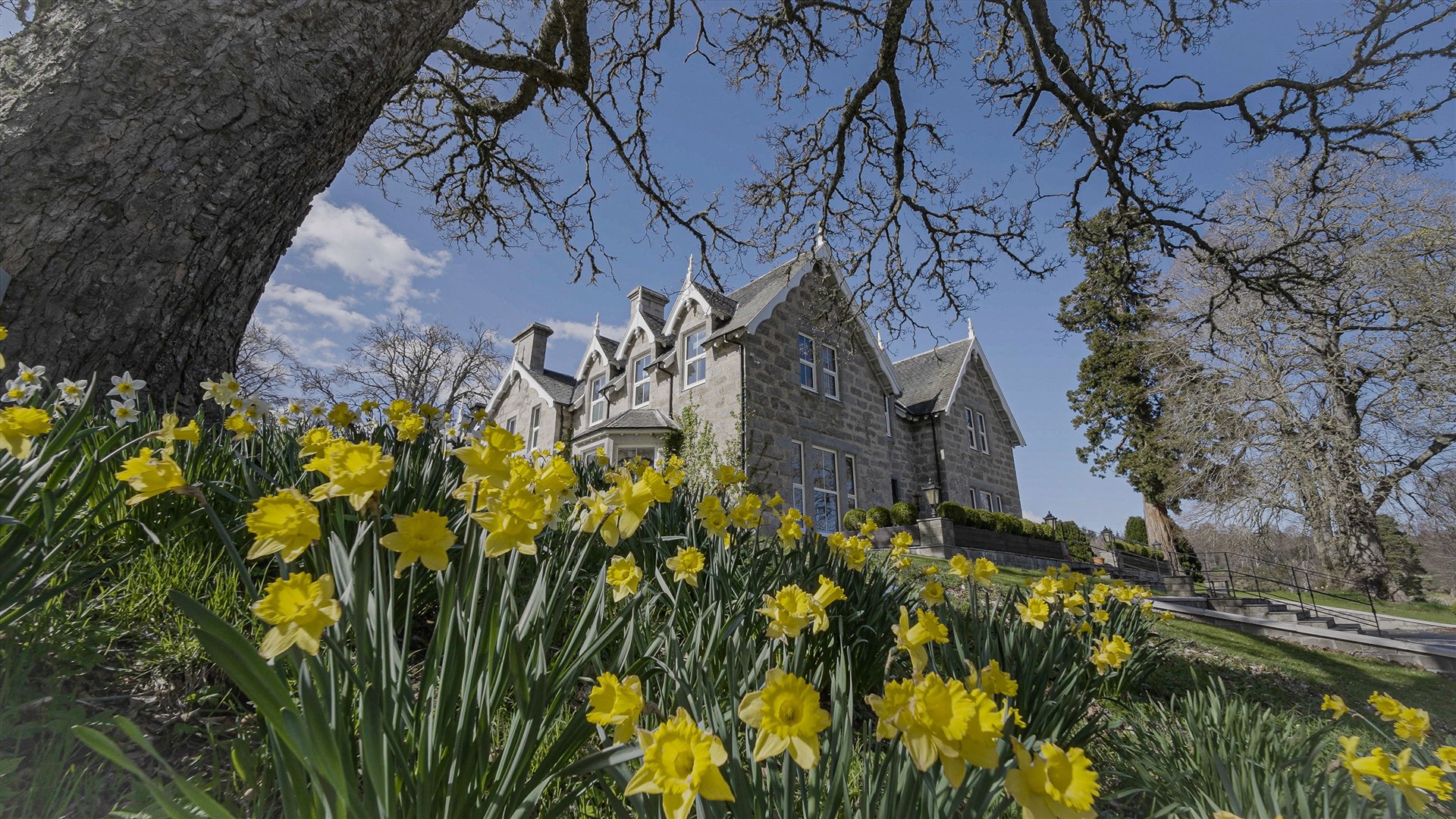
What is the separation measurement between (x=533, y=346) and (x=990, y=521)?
16.6 m

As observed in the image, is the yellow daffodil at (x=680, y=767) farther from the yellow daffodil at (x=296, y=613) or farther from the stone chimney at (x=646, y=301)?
the stone chimney at (x=646, y=301)

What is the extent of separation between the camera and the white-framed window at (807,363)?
15.2 meters

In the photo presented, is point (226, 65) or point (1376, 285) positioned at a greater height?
point (1376, 285)

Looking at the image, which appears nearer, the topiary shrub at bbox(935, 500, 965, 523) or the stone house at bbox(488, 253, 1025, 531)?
the stone house at bbox(488, 253, 1025, 531)

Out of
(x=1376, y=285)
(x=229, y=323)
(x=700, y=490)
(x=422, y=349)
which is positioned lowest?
(x=700, y=490)

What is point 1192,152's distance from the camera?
606 centimetres

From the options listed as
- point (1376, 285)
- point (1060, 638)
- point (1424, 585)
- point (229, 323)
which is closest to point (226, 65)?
point (229, 323)

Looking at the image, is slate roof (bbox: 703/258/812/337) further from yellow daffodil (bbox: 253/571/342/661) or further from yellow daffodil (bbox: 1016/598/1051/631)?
yellow daffodil (bbox: 253/571/342/661)

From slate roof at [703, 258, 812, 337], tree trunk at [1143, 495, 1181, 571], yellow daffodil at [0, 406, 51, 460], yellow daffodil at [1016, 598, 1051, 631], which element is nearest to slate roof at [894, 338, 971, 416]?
slate roof at [703, 258, 812, 337]

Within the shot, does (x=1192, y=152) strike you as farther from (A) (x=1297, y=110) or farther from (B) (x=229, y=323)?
(B) (x=229, y=323)

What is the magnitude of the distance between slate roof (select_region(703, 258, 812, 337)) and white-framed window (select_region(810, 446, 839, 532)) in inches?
142

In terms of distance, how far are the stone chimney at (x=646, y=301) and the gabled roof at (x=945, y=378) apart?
857 centimetres

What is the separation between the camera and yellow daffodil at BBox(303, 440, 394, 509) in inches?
34.2

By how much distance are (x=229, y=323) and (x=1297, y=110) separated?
8.88 meters
